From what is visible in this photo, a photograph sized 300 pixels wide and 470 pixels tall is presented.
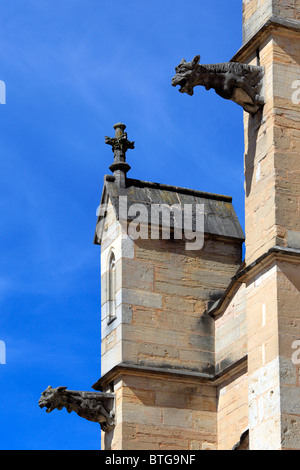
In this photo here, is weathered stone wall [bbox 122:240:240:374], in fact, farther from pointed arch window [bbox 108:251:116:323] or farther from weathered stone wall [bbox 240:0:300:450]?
weathered stone wall [bbox 240:0:300:450]

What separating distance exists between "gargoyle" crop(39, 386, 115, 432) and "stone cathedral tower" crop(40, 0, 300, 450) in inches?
0.6

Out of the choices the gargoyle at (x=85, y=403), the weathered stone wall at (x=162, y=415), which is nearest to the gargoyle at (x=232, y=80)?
the weathered stone wall at (x=162, y=415)

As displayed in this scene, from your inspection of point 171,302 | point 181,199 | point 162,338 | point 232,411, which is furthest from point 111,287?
point 232,411

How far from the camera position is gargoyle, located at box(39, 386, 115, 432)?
14.4 m

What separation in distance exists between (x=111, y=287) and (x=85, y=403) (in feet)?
4.79

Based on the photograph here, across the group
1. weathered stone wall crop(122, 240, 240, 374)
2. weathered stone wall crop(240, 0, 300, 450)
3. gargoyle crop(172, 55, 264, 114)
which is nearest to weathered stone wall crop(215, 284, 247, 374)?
weathered stone wall crop(122, 240, 240, 374)

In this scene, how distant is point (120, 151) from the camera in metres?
15.8

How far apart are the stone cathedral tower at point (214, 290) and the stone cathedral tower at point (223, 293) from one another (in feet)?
0.04

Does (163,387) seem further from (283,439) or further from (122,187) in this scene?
(283,439)

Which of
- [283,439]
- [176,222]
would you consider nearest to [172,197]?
[176,222]

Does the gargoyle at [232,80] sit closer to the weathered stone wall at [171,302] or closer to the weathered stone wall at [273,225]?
the weathered stone wall at [273,225]

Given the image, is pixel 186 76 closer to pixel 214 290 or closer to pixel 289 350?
pixel 289 350

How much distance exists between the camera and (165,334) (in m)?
14.7

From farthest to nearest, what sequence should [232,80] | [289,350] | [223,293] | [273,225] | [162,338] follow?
[223,293], [162,338], [232,80], [273,225], [289,350]
